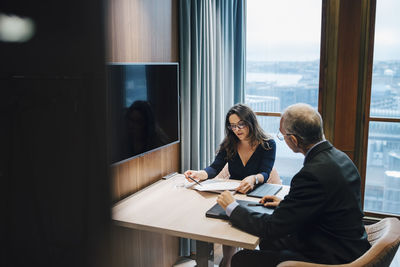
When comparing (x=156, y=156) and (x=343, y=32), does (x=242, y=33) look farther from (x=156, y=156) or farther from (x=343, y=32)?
(x=156, y=156)

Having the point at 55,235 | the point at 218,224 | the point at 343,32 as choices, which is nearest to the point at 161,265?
the point at 218,224

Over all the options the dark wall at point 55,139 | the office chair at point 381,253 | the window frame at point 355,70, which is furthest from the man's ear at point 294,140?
the window frame at point 355,70

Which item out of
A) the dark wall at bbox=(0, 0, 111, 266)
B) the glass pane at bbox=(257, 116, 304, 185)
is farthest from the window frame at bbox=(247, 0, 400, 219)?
the dark wall at bbox=(0, 0, 111, 266)

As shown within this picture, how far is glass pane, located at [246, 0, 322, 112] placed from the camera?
3266mm

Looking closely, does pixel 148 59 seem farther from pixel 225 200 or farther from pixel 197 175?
pixel 225 200

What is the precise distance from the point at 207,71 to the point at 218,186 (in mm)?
1040

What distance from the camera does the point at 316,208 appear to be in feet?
4.86

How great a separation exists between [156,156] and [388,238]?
1.50 metres

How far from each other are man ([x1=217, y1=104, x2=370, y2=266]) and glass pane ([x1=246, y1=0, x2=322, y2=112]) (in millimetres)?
A: 1821

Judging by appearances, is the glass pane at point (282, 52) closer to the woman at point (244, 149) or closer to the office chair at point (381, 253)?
the woman at point (244, 149)

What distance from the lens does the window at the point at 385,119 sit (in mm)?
3049

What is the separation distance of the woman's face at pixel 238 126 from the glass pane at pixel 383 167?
4.33ft

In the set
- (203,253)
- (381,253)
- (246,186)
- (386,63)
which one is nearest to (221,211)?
(203,253)

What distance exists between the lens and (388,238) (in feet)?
4.73
